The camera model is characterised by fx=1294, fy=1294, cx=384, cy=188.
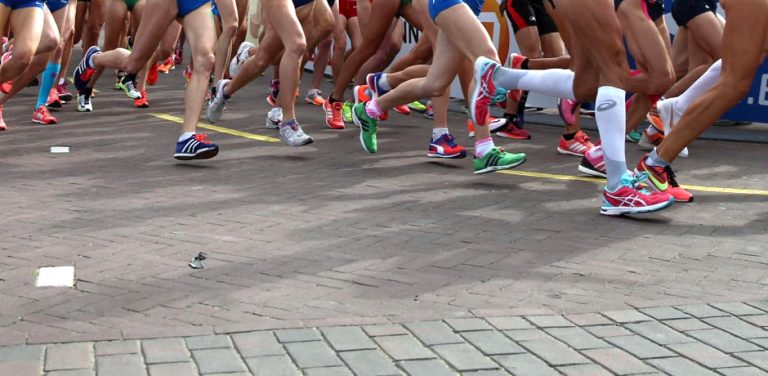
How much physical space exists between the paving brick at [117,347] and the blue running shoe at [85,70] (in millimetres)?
7154

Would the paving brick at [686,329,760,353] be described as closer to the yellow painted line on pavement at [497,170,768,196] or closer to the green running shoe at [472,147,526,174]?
the yellow painted line on pavement at [497,170,768,196]

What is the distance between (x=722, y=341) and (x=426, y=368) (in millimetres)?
1075

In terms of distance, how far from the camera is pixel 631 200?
6.68m

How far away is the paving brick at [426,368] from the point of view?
393 centimetres

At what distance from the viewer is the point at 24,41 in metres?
8.91

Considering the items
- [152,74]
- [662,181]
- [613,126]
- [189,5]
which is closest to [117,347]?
[613,126]

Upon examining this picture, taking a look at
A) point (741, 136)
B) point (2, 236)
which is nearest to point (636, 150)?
point (741, 136)

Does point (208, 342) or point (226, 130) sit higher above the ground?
point (208, 342)

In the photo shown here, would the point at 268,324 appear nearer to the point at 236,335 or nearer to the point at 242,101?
the point at 236,335

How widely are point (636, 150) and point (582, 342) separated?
5654mm

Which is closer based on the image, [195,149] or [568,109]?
[195,149]

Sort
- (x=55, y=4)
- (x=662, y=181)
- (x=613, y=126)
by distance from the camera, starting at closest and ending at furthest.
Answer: (x=613, y=126) < (x=662, y=181) < (x=55, y=4)

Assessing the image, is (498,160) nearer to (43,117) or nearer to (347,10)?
(43,117)

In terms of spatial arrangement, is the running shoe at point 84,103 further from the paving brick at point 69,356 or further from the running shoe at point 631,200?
the paving brick at point 69,356
